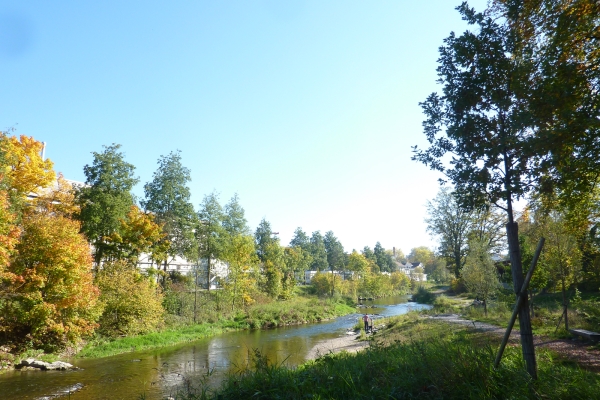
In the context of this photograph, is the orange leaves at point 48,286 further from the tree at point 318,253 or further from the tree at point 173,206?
the tree at point 318,253

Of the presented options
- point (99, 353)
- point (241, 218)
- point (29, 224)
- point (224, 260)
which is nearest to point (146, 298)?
point (99, 353)

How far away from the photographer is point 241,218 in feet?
153

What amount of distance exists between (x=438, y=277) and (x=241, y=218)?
197 ft

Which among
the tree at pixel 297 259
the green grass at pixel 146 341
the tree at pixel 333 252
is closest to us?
the green grass at pixel 146 341

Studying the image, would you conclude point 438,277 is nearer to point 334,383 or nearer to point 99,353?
point 99,353

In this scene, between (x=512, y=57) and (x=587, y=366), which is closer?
(x=512, y=57)

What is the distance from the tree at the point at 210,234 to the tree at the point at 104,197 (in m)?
10.3

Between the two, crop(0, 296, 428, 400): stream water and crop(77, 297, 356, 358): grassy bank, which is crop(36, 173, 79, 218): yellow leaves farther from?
crop(0, 296, 428, 400): stream water

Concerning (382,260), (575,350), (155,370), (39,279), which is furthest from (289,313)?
(382,260)

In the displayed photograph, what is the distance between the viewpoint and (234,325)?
33.9 meters

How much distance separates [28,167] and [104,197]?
493cm

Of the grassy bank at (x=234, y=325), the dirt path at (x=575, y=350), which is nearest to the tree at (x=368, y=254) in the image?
the grassy bank at (x=234, y=325)

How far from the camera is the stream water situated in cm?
1378

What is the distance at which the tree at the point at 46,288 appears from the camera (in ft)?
59.1
